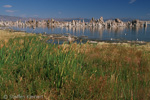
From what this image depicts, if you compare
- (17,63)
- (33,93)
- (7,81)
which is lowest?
(33,93)

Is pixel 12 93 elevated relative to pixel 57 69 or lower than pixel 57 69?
lower

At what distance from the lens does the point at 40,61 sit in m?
4.93

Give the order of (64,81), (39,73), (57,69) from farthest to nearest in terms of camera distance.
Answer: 1. (39,73)
2. (57,69)
3. (64,81)

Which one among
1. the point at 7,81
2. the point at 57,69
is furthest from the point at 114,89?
the point at 7,81

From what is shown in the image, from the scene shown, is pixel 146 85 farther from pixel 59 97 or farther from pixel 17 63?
pixel 17 63

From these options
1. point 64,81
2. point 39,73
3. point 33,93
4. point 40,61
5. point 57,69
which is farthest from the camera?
point 40,61

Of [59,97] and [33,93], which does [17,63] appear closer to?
[33,93]

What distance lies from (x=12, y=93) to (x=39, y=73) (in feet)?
3.95

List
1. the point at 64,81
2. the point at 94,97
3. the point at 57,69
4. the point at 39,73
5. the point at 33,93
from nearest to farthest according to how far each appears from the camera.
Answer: the point at 94,97 → the point at 33,93 → the point at 64,81 → the point at 57,69 → the point at 39,73

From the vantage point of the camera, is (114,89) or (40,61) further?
(40,61)

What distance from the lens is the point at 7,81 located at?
3859 mm

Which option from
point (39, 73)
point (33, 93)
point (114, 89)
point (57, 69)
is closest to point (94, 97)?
point (114, 89)

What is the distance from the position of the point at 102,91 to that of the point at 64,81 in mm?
1169

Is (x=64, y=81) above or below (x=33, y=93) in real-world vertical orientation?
above
